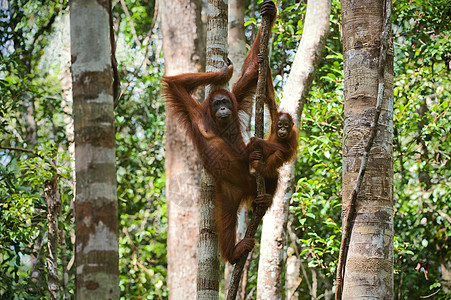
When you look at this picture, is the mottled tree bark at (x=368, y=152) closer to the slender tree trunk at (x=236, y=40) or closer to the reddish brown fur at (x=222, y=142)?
the reddish brown fur at (x=222, y=142)

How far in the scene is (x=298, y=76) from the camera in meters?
5.71

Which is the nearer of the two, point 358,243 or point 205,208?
point 358,243

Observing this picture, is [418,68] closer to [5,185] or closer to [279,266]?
[279,266]

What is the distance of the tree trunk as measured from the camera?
2113 mm

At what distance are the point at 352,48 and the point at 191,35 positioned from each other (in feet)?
11.3

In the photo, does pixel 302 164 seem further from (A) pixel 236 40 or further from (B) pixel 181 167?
(B) pixel 181 167

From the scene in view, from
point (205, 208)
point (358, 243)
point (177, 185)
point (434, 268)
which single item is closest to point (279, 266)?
point (177, 185)

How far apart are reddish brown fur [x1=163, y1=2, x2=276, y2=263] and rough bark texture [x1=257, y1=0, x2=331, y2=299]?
0.86 m

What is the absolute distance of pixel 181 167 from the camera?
5.86 m

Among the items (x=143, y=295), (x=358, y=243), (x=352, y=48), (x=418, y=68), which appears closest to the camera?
(x=358, y=243)

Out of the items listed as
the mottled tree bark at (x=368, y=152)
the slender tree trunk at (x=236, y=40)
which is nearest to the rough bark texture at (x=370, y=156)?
the mottled tree bark at (x=368, y=152)

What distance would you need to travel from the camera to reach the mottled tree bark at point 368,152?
9.02 feet

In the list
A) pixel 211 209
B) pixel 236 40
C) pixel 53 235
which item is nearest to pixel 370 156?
pixel 211 209

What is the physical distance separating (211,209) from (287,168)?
A: 1.87 m
